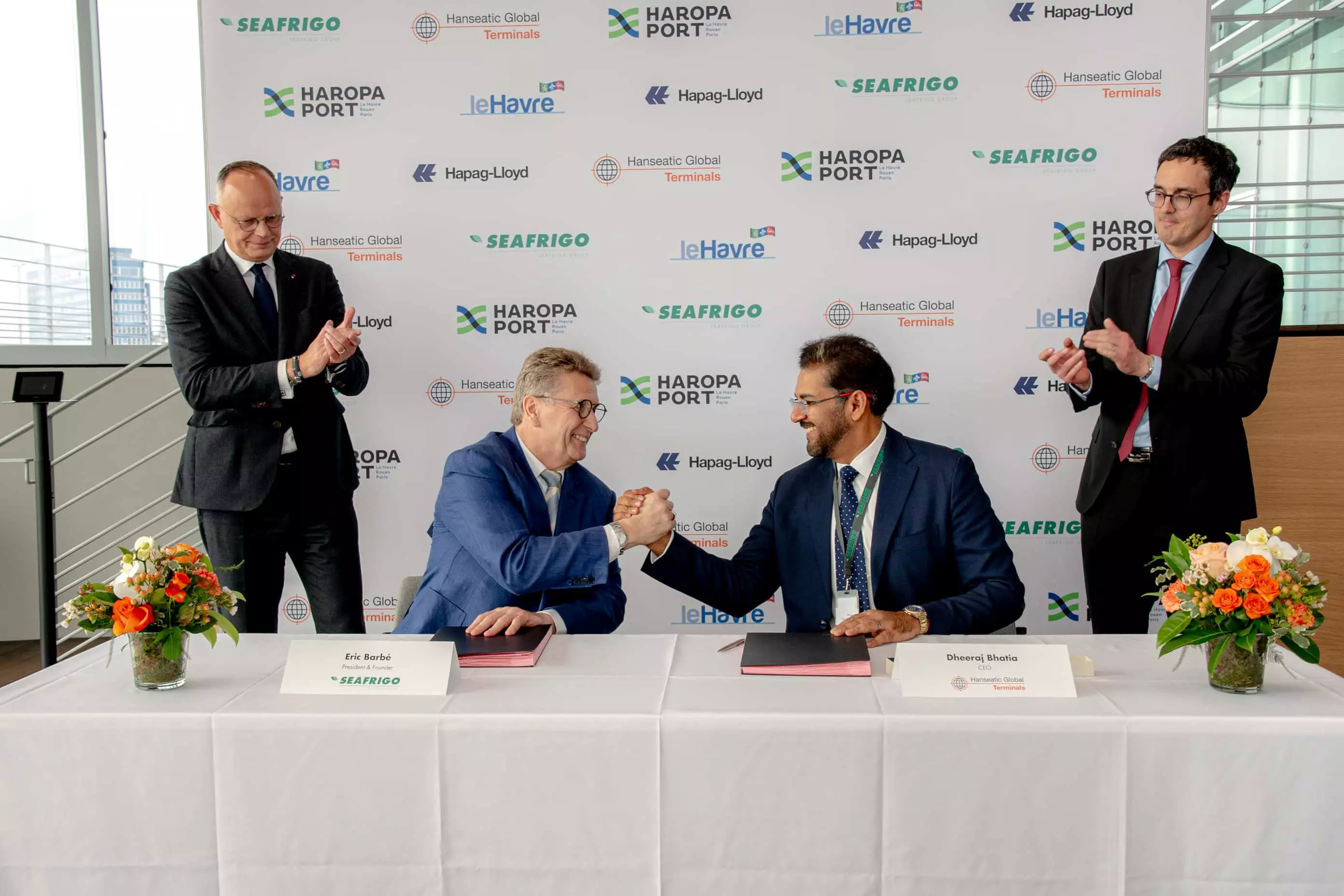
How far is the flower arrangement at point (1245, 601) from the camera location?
1515mm

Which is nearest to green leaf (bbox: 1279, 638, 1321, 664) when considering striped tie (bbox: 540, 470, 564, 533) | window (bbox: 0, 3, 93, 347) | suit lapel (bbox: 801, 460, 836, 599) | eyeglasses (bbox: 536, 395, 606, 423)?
suit lapel (bbox: 801, 460, 836, 599)

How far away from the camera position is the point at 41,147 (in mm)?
4582

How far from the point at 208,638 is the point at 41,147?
13.3ft

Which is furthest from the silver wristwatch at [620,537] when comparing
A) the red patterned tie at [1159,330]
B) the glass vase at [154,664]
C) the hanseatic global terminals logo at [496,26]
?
the hanseatic global terminals logo at [496,26]

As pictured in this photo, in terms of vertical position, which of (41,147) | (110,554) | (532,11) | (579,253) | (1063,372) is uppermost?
(532,11)

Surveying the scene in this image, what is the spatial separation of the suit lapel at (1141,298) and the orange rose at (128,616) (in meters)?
2.74

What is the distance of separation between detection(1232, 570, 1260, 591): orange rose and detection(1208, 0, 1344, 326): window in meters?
2.87

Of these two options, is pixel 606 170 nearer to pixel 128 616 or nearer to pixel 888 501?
pixel 888 501

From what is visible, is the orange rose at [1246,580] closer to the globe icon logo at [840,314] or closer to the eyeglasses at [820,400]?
the eyeglasses at [820,400]

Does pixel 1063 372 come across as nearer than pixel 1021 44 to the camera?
Yes

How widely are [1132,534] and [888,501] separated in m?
0.98

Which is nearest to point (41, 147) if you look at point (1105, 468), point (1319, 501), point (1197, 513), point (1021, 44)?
point (1021, 44)

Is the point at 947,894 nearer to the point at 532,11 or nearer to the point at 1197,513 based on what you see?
the point at 1197,513

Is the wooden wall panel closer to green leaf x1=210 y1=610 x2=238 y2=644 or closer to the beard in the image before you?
the beard
